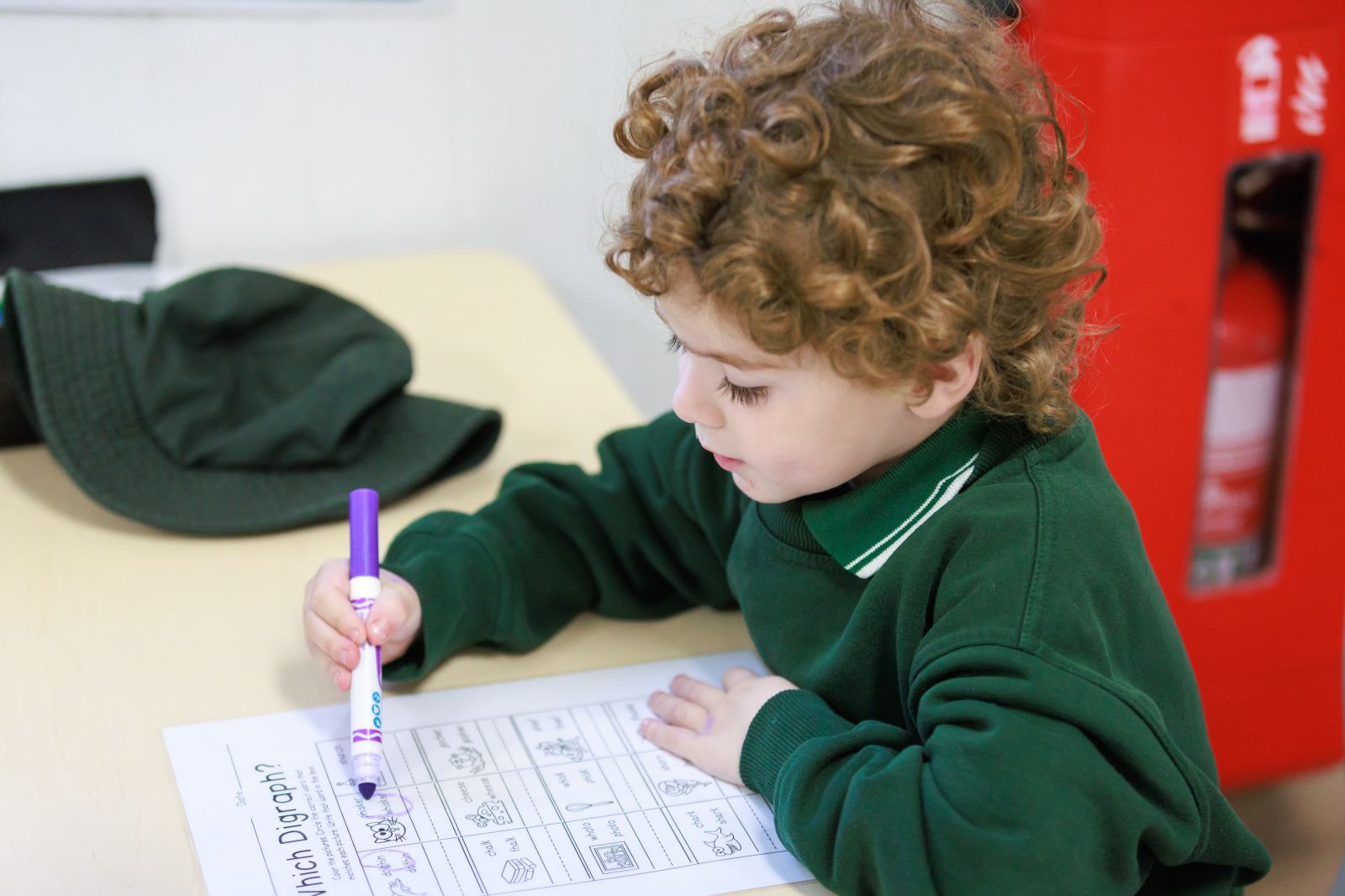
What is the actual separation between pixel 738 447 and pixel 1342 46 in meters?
0.75

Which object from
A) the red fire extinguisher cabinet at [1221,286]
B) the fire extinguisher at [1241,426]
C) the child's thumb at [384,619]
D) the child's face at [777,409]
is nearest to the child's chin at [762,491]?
the child's face at [777,409]

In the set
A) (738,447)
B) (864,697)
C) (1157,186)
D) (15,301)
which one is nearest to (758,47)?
(738,447)

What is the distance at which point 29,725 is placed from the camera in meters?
0.82

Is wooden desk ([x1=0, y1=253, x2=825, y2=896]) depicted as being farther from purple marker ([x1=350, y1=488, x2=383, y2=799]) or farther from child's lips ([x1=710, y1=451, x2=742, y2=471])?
child's lips ([x1=710, y1=451, x2=742, y2=471])

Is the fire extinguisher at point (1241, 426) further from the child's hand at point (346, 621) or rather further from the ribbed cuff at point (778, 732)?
the child's hand at point (346, 621)

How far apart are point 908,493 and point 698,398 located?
Result: 0.13m

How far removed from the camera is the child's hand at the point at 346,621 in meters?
0.82

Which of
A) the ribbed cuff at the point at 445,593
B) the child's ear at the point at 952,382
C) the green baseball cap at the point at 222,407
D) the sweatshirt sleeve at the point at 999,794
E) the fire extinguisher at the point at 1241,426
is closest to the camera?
the sweatshirt sleeve at the point at 999,794

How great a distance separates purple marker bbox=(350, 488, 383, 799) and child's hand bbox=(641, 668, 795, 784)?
0.16 m

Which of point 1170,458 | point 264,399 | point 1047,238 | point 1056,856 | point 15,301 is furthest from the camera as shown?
point 1170,458

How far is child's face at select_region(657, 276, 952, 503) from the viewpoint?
74 cm

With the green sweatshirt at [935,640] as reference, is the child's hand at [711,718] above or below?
below

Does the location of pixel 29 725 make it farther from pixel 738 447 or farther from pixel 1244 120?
pixel 1244 120

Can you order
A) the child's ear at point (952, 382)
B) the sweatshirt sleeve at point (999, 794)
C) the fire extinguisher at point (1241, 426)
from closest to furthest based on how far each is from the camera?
the sweatshirt sleeve at point (999, 794) → the child's ear at point (952, 382) → the fire extinguisher at point (1241, 426)
